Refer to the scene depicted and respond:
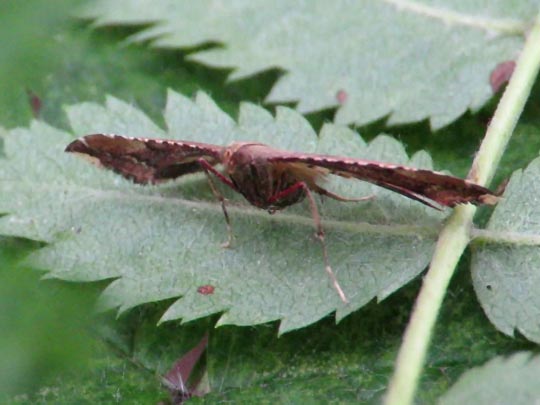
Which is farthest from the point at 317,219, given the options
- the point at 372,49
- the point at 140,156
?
the point at 372,49

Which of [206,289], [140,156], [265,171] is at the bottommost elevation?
[206,289]

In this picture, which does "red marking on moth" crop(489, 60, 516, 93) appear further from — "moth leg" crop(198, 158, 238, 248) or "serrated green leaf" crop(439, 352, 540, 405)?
"serrated green leaf" crop(439, 352, 540, 405)

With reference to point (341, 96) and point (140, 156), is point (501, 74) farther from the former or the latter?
point (140, 156)

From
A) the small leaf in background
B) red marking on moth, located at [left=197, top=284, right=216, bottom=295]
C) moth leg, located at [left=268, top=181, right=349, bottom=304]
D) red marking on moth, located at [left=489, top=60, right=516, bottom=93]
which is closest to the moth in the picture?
moth leg, located at [left=268, top=181, right=349, bottom=304]

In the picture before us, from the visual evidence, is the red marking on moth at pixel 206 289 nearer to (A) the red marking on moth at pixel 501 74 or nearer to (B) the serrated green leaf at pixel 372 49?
(B) the serrated green leaf at pixel 372 49

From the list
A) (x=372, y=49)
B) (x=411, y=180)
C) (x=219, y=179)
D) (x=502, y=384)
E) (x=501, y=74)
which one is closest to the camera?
(x=502, y=384)

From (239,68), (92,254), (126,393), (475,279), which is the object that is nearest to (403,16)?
(239,68)

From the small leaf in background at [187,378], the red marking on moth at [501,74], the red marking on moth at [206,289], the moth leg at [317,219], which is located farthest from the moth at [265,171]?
the red marking on moth at [501,74]
